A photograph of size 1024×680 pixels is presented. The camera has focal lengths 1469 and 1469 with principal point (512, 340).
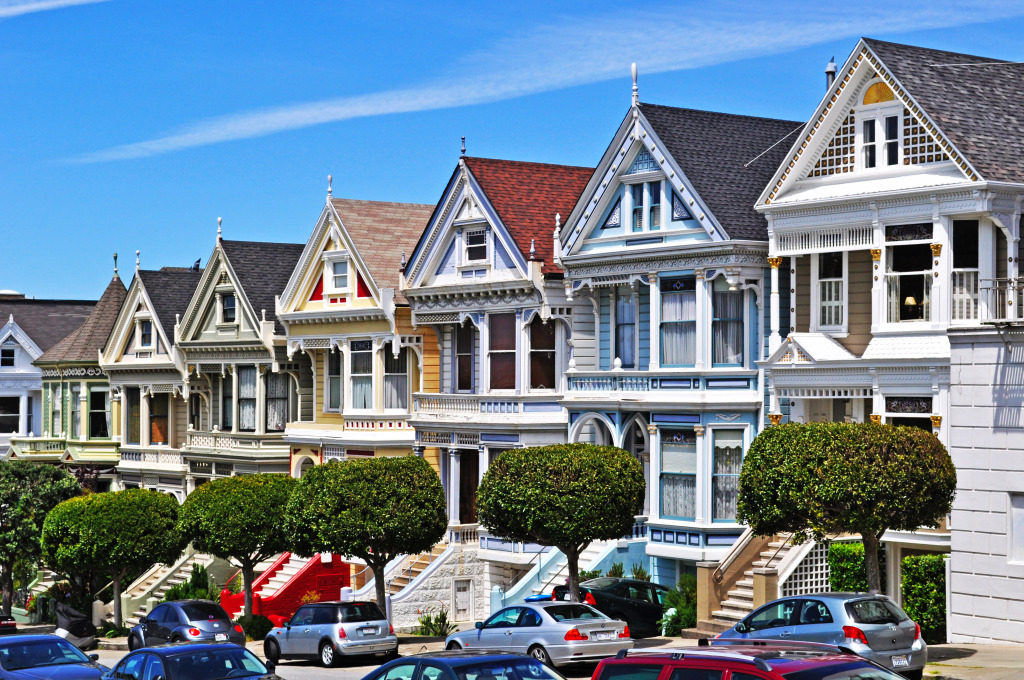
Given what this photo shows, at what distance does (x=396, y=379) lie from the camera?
46156 mm

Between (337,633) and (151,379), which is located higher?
(151,379)

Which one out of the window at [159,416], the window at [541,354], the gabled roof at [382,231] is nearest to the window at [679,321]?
the window at [541,354]

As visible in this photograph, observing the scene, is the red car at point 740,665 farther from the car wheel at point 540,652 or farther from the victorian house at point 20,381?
the victorian house at point 20,381

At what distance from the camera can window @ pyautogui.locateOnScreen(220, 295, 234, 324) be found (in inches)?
2061

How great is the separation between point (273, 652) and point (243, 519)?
8219mm

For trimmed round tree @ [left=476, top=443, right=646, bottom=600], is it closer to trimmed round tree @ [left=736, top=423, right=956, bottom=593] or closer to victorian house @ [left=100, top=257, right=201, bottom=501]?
trimmed round tree @ [left=736, top=423, right=956, bottom=593]

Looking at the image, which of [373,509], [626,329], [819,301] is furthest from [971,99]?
[373,509]

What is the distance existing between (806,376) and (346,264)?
1895 centimetres

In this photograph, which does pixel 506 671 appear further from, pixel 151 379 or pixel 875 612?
pixel 151 379

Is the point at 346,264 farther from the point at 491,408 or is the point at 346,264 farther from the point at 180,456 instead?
the point at 180,456

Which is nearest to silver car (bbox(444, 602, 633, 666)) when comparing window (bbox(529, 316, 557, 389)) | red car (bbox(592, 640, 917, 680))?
red car (bbox(592, 640, 917, 680))

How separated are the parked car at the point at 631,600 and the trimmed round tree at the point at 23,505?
26177 mm

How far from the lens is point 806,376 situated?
3288cm

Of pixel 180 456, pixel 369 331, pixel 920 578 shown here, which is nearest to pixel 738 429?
pixel 920 578
